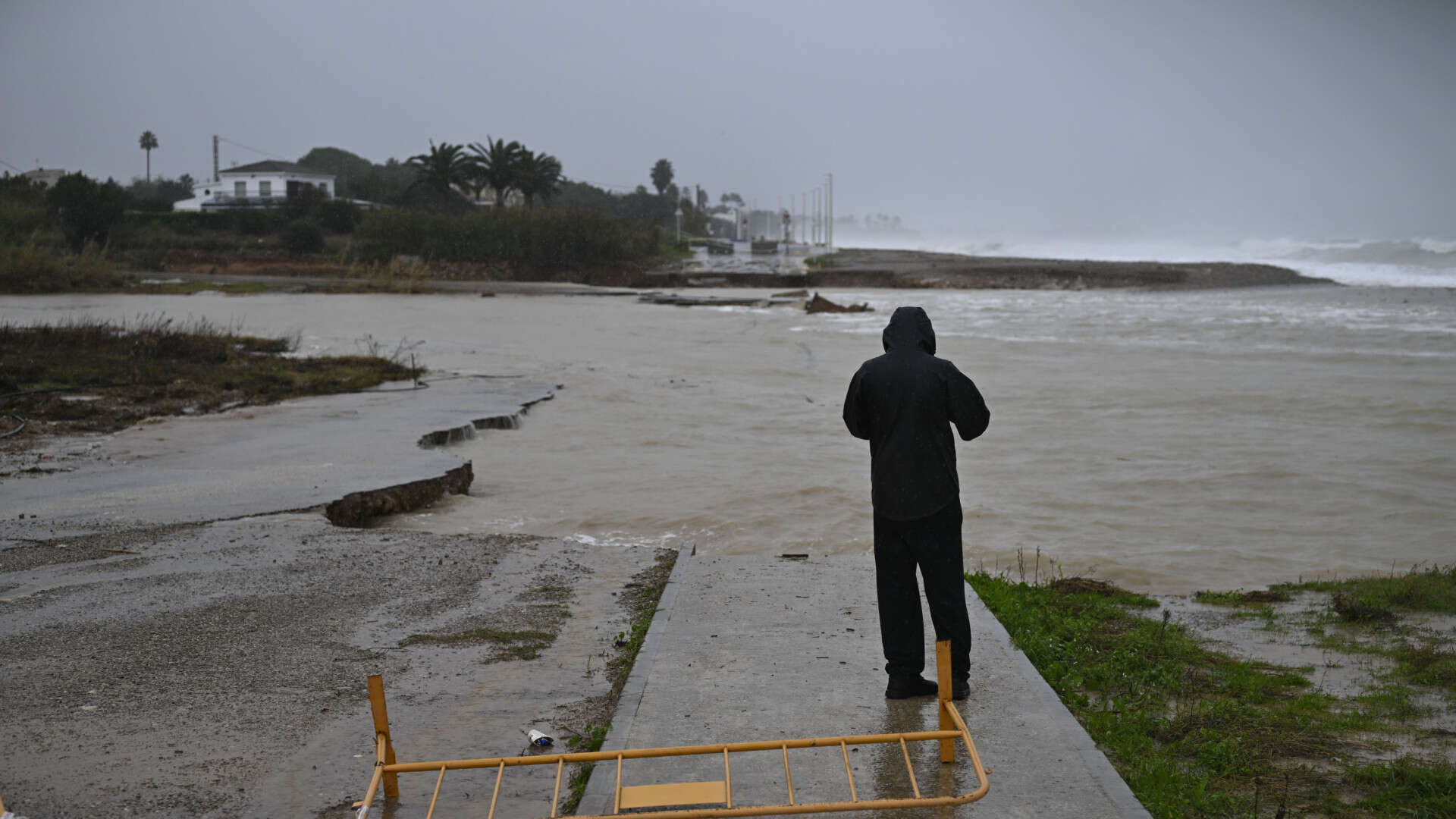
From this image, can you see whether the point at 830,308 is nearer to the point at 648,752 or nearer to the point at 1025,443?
the point at 1025,443

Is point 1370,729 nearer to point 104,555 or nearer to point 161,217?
point 104,555

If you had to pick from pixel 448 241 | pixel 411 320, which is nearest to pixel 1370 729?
pixel 411 320

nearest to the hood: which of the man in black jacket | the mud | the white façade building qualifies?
the man in black jacket

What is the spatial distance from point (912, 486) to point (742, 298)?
50125 millimetres

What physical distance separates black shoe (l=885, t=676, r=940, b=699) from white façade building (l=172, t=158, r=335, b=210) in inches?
4083

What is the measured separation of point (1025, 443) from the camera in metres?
15.9

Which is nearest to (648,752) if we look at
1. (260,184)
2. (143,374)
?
(143,374)

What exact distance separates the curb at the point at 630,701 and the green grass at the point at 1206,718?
194 centimetres

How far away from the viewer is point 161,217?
84000mm

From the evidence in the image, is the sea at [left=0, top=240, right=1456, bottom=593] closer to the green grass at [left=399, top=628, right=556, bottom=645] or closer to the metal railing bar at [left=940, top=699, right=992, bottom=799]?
the green grass at [left=399, top=628, right=556, bottom=645]

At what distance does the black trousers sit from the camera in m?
4.91

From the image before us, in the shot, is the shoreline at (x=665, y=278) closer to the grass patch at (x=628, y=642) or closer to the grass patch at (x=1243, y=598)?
the grass patch at (x=628, y=642)

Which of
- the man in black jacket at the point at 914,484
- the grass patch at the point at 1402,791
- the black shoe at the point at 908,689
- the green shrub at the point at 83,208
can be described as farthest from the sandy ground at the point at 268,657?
the green shrub at the point at 83,208

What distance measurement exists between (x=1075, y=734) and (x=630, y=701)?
1.89 m
